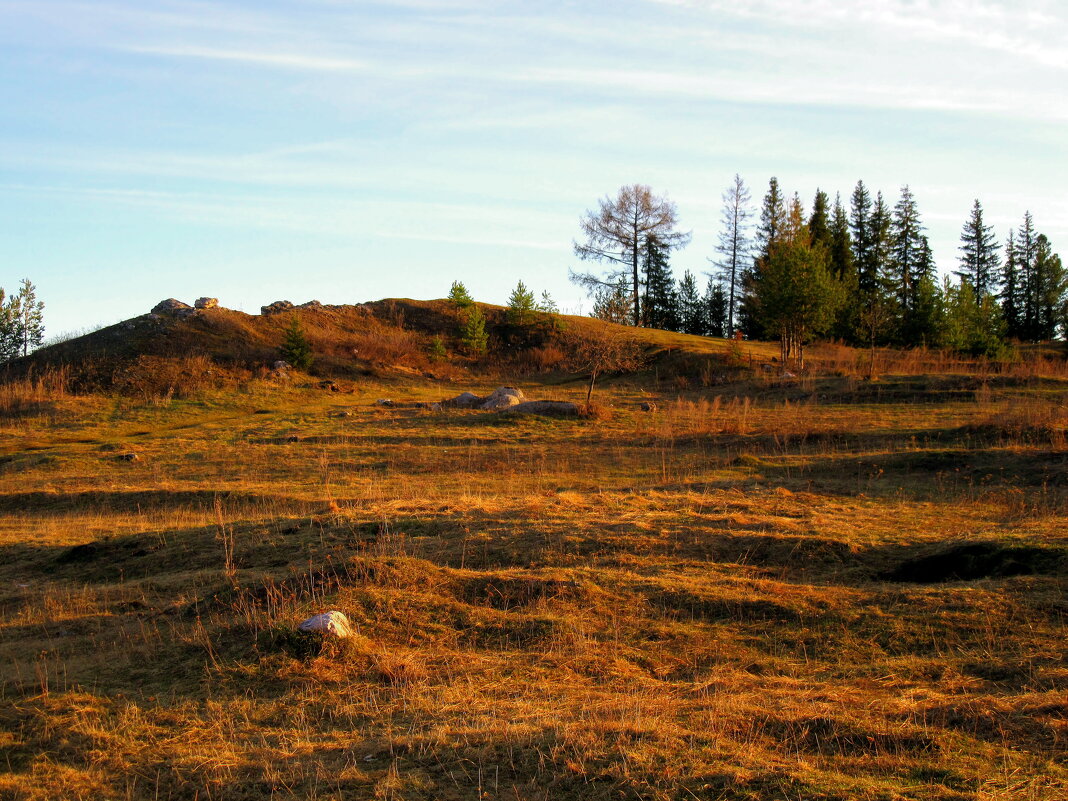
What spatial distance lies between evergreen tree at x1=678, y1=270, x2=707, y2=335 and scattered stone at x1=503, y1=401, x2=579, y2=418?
37603 millimetres

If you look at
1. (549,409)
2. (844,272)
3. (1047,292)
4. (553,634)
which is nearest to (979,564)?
(553,634)

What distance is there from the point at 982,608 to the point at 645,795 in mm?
4123

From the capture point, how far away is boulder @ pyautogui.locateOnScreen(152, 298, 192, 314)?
34531mm

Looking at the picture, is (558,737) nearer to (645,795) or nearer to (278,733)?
(645,795)

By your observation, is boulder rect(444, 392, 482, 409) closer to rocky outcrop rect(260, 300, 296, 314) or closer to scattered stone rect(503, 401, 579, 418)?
scattered stone rect(503, 401, 579, 418)

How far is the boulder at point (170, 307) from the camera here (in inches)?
1359

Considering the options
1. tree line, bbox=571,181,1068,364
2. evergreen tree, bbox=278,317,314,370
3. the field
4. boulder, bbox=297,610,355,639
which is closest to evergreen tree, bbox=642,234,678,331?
tree line, bbox=571,181,1068,364

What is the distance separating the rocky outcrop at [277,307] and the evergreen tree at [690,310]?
30.2m

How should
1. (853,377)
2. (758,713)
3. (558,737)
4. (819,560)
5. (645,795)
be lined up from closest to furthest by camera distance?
1. (645,795)
2. (558,737)
3. (758,713)
4. (819,560)
5. (853,377)

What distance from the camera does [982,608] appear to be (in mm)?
6383

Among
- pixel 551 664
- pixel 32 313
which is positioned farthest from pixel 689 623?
pixel 32 313

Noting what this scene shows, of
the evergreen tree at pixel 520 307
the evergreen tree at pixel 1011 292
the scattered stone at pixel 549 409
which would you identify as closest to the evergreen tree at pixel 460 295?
the evergreen tree at pixel 520 307

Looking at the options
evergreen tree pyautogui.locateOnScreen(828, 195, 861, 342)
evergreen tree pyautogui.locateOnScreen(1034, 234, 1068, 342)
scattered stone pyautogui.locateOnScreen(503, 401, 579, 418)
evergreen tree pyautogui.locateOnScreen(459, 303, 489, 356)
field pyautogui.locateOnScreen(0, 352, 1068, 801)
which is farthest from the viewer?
evergreen tree pyautogui.locateOnScreen(1034, 234, 1068, 342)

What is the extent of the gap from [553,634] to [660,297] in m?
53.7
